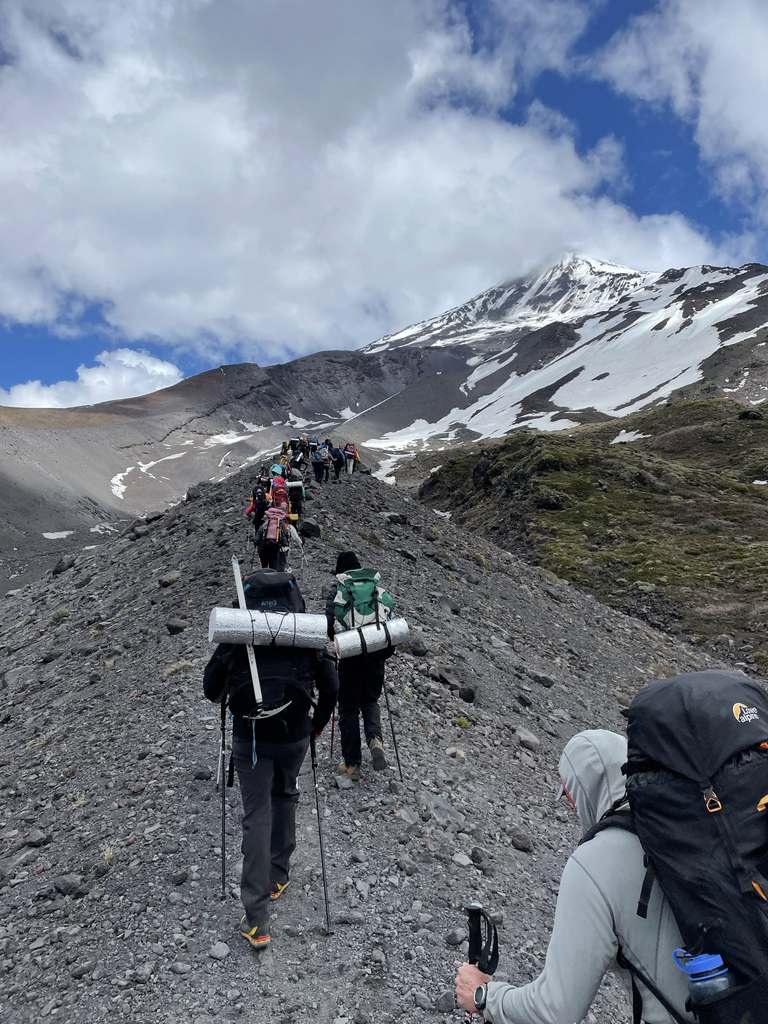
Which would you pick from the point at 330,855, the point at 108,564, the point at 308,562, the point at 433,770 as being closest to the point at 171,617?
the point at 308,562

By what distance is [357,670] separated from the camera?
822cm

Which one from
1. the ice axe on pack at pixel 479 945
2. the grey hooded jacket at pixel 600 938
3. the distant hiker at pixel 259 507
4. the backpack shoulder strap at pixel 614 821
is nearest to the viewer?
the grey hooded jacket at pixel 600 938

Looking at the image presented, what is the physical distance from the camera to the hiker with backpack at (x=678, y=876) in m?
2.24

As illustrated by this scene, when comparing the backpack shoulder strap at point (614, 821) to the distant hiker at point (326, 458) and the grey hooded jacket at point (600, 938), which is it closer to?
the grey hooded jacket at point (600, 938)

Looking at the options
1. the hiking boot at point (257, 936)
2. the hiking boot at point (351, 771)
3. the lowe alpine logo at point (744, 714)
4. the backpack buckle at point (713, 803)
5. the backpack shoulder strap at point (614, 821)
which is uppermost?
the lowe alpine logo at point (744, 714)

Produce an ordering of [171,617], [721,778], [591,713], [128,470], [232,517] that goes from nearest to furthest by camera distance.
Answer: [721,778] < [171,617] < [591,713] < [232,517] < [128,470]

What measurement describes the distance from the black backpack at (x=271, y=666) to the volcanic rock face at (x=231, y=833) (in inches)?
84.7

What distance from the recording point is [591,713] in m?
15.2

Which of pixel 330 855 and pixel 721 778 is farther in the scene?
pixel 330 855

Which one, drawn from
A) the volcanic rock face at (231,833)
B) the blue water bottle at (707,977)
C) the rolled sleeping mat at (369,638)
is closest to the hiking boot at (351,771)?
the volcanic rock face at (231,833)

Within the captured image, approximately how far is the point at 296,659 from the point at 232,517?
17.8 metres

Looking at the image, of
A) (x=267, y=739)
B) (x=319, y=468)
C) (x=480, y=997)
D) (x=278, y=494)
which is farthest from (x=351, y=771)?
(x=319, y=468)

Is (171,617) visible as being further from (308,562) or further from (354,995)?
(354,995)

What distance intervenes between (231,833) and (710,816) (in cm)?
601
